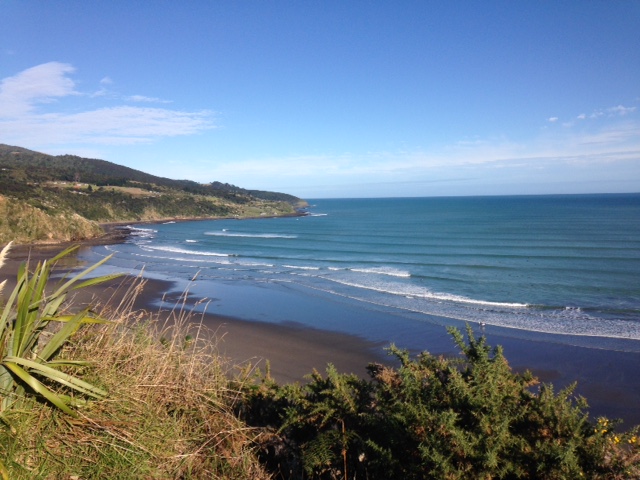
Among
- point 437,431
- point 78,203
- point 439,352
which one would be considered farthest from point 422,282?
point 78,203

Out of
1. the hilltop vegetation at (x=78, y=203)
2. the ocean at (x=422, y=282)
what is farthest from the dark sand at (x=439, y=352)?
the hilltop vegetation at (x=78, y=203)

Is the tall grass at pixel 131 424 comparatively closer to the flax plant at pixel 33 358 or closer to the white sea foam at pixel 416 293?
the flax plant at pixel 33 358

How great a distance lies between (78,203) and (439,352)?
68565 millimetres

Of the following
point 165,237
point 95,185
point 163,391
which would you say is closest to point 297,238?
point 165,237

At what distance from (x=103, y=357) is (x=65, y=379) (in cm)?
63

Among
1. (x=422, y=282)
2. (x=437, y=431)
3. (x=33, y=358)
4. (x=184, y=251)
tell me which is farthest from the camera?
(x=184, y=251)

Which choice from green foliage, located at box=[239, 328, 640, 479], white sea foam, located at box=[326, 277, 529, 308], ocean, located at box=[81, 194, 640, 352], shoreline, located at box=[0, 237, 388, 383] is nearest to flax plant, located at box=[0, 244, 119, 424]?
green foliage, located at box=[239, 328, 640, 479]

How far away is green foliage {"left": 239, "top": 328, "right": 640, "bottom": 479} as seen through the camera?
118 inches

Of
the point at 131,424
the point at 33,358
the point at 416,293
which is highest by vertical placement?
the point at 33,358

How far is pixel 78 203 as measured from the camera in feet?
226

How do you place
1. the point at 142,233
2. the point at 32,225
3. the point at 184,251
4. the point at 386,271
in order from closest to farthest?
the point at 386,271, the point at 184,251, the point at 32,225, the point at 142,233

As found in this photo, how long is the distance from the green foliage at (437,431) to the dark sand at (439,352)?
5579 mm

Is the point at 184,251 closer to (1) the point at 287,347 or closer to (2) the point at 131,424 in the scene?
(1) the point at 287,347

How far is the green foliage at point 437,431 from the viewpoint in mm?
2990
